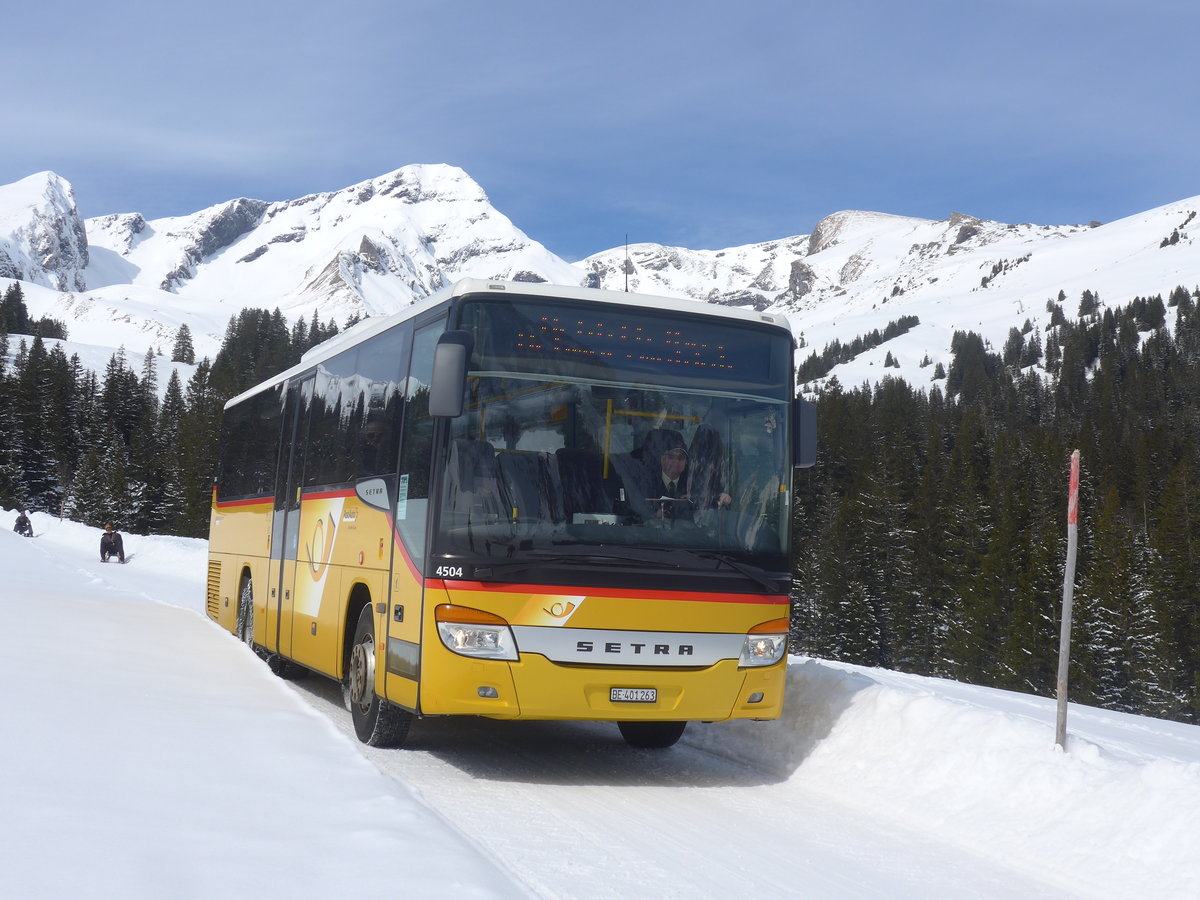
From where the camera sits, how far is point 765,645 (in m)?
7.99

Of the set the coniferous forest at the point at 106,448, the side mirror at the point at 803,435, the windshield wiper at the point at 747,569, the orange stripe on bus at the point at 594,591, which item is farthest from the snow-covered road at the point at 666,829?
the coniferous forest at the point at 106,448

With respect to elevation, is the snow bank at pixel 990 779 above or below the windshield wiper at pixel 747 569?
below

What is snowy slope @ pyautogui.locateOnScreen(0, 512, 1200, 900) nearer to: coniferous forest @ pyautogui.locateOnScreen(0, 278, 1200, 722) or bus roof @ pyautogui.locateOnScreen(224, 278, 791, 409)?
bus roof @ pyautogui.locateOnScreen(224, 278, 791, 409)

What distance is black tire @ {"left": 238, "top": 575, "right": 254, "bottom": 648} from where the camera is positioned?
1375 centimetres

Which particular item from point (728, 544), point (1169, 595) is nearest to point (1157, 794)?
point (728, 544)

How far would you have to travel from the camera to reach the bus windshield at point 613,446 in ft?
24.5

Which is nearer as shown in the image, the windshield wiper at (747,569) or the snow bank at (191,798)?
the snow bank at (191,798)

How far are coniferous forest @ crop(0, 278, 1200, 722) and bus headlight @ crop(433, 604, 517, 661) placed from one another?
158ft

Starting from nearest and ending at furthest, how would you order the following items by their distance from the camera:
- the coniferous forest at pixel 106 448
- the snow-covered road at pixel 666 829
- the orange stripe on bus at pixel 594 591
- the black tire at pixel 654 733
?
the snow-covered road at pixel 666 829, the orange stripe on bus at pixel 594 591, the black tire at pixel 654 733, the coniferous forest at pixel 106 448

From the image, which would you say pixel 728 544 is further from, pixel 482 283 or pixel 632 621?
pixel 482 283

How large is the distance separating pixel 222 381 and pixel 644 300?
466 ft

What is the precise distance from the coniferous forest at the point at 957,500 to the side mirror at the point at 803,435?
46.6 metres

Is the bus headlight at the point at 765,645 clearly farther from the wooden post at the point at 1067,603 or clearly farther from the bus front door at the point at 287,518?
the bus front door at the point at 287,518

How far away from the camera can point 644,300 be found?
26.9 ft
